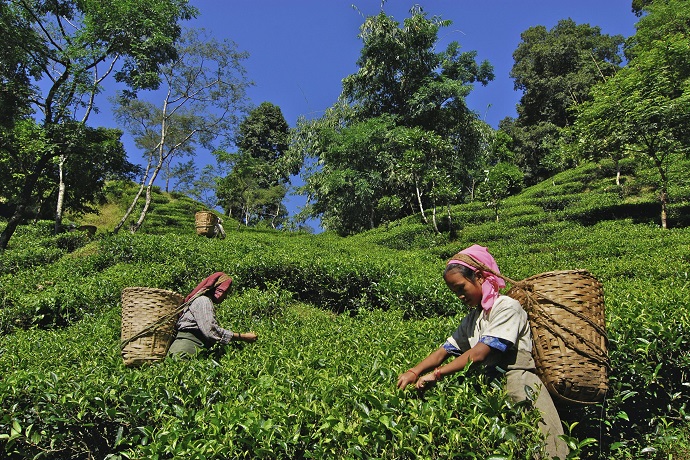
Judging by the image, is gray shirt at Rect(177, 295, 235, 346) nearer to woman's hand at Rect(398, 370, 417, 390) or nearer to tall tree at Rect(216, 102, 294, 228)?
woman's hand at Rect(398, 370, 417, 390)

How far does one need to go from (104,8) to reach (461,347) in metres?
15.6

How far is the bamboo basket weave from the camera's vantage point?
2123 millimetres

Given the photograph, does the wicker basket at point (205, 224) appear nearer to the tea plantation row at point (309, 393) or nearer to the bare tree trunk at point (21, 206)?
the bare tree trunk at point (21, 206)

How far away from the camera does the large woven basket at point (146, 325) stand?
3.56 meters

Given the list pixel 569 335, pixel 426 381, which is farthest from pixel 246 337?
pixel 569 335

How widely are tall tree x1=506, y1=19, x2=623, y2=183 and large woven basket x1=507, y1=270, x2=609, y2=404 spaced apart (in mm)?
33604

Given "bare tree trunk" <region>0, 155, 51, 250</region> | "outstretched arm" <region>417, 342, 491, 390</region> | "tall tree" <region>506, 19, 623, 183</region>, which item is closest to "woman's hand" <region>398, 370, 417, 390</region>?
"outstretched arm" <region>417, 342, 491, 390</region>

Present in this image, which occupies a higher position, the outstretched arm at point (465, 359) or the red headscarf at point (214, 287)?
the red headscarf at point (214, 287)

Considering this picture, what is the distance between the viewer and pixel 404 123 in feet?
83.7

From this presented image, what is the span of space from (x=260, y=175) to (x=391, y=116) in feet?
56.5

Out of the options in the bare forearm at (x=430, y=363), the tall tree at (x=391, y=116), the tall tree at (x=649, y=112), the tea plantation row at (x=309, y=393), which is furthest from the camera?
the tall tree at (x=391, y=116)

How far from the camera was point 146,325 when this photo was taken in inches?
142

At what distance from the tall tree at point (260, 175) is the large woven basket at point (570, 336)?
25.9m

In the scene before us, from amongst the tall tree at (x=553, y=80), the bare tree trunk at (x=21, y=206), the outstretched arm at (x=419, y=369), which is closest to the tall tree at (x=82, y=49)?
the bare tree trunk at (x=21, y=206)
